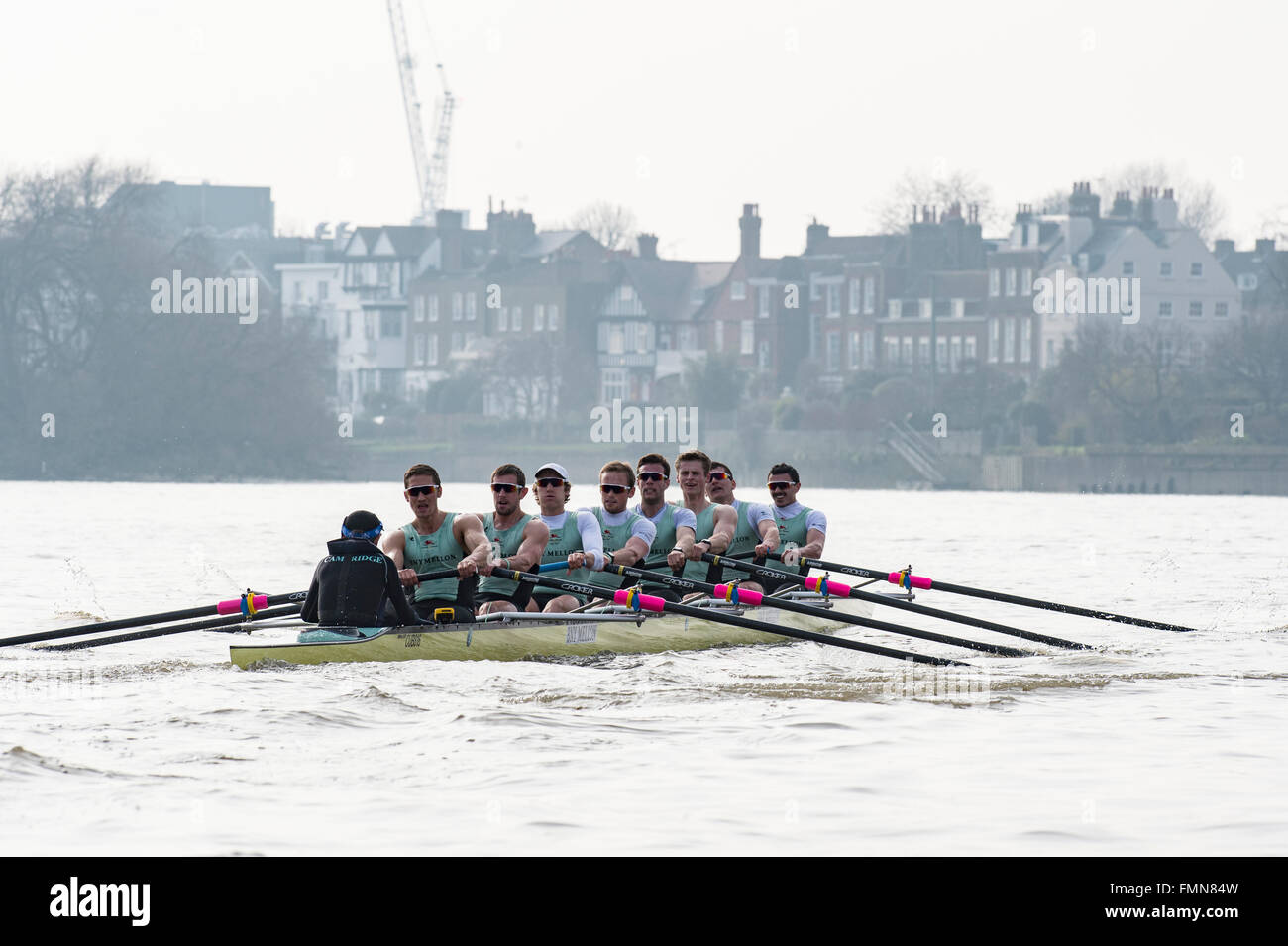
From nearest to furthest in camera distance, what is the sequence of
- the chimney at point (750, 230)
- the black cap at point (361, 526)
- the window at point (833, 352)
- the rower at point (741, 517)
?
the black cap at point (361, 526)
the rower at point (741, 517)
the window at point (833, 352)
the chimney at point (750, 230)

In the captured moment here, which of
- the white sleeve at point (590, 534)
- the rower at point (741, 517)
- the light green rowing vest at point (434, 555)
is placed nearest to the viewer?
the light green rowing vest at point (434, 555)

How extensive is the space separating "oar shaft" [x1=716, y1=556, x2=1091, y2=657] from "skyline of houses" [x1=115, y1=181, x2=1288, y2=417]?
65.6m

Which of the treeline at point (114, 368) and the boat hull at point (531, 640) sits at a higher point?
the treeline at point (114, 368)

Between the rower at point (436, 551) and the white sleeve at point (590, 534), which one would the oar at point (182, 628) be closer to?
the rower at point (436, 551)

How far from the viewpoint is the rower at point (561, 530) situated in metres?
15.2

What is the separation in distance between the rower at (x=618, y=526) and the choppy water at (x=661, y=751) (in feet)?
2.91

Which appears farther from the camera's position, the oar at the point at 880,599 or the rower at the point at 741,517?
the rower at the point at 741,517

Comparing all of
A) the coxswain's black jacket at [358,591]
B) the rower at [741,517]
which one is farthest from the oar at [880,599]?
the coxswain's black jacket at [358,591]

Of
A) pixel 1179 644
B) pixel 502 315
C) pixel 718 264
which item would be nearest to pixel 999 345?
pixel 718 264

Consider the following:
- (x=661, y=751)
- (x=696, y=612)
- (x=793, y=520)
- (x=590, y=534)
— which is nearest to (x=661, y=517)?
(x=590, y=534)

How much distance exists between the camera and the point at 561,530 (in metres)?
15.4

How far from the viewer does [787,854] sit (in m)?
8.59
